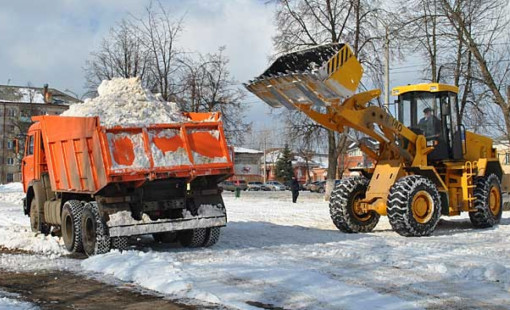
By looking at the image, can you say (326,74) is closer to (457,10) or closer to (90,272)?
(90,272)

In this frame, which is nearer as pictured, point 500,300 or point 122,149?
point 500,300

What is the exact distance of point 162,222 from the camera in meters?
11.3

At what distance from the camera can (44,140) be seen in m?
12.9

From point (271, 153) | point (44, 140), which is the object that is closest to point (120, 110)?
point (44, 140)

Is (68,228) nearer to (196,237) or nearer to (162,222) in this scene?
(162,222)

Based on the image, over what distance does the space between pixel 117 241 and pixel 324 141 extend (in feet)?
72.8

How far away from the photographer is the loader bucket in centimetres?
1198

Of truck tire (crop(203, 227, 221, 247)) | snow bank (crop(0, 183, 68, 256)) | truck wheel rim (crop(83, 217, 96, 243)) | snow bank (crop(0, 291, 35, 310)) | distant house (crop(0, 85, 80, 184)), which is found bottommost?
snow bank (crop(0, 291, 35, 310))

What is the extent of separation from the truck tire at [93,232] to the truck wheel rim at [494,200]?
9.02 m

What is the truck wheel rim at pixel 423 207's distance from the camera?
13211 mm

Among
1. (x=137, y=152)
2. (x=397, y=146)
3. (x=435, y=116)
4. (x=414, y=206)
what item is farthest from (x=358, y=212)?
(x=137, y=152)

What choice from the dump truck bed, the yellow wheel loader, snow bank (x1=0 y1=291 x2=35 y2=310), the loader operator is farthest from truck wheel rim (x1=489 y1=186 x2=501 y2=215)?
snow bank (x1=0 y1=291 x2=35 y2=310)

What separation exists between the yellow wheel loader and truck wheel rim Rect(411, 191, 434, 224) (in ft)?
0.07

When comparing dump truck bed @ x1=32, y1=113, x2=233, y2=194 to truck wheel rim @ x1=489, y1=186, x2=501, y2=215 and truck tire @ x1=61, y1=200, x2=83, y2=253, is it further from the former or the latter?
truck wheel rim @ x1=489, y1=186, x2=501, y2=215
